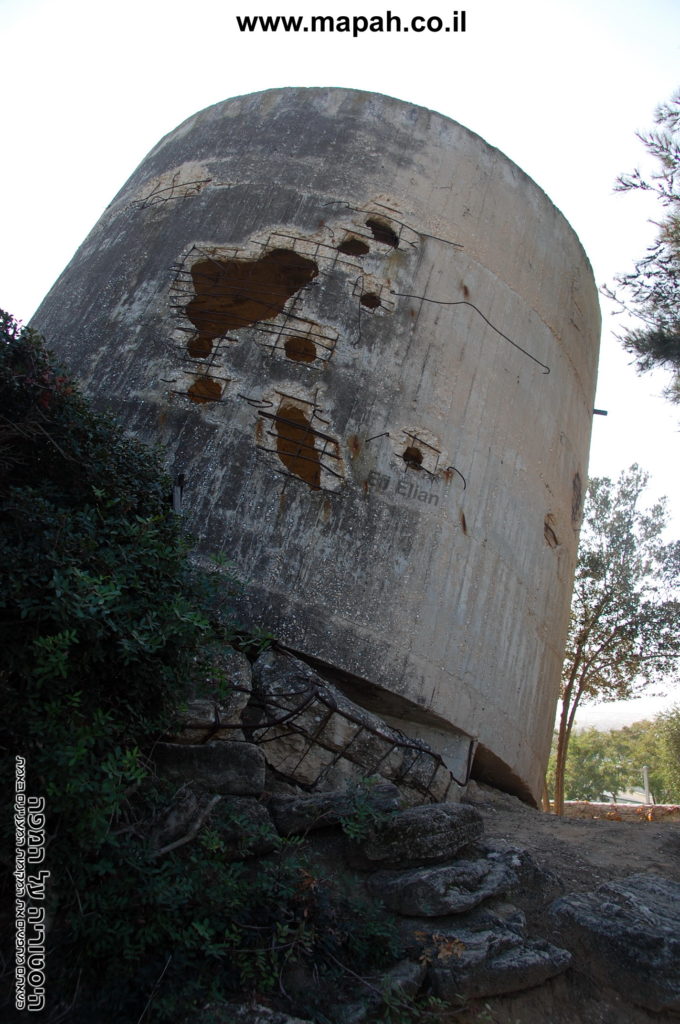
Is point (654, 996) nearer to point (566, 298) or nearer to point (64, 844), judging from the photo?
point (64, 844)

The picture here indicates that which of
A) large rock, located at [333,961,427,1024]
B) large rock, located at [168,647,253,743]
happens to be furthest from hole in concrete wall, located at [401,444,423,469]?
large rock, located at [333,961,427,1024]

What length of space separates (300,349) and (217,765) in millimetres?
3765

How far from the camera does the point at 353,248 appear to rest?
7.54 m

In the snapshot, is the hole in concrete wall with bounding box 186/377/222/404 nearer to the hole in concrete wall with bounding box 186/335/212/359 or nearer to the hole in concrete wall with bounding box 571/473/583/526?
the hole in concrete wall with bounding box 186/335/212/359

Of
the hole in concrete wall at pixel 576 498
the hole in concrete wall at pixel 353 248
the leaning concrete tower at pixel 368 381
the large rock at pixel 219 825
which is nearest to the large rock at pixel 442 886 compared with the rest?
the large rock at pixel 219 825

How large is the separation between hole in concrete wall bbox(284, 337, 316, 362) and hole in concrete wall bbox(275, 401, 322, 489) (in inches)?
18.9

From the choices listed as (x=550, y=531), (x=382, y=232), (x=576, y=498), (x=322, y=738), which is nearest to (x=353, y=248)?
(x=382, y=232)

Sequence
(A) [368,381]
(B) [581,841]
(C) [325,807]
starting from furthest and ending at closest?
(A) [368,381] < (B) [581,841] < (C) [325,807]

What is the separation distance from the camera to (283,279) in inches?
290

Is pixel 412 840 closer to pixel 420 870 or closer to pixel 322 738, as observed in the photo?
pixel 420 870

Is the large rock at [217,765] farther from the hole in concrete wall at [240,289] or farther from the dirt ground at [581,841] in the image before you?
the hole in concrete wall at [240,289]

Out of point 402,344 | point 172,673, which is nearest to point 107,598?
point 172,673

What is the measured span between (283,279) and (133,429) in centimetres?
202

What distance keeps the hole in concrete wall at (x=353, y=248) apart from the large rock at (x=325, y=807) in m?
4.94
